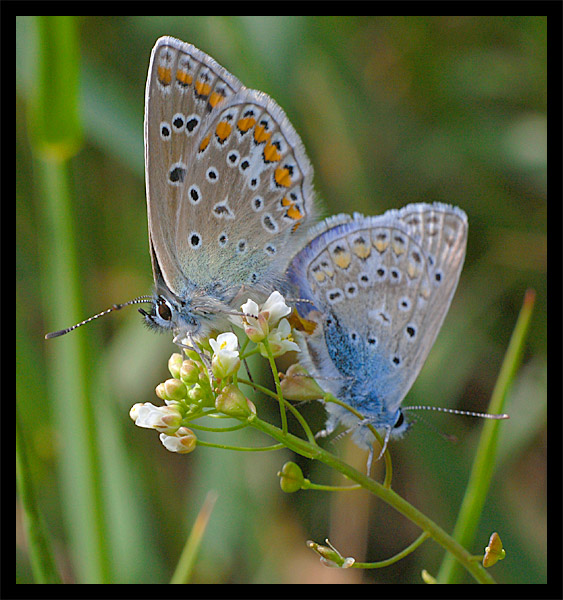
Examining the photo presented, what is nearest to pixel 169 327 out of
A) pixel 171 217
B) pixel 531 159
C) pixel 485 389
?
pixel 171 217

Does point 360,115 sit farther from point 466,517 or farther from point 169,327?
point 466,517

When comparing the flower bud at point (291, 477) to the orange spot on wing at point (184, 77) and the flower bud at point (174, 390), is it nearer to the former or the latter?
the flower bud at point (174, 390)

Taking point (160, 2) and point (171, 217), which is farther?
point (160, 2)

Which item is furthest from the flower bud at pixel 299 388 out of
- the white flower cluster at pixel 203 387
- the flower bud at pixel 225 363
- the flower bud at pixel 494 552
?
the flower bud at pixel 494 552

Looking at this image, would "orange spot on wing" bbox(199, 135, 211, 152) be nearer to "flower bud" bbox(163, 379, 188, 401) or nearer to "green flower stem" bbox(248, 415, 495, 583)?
"flower bud" bbox(163, 379, 188, 401)

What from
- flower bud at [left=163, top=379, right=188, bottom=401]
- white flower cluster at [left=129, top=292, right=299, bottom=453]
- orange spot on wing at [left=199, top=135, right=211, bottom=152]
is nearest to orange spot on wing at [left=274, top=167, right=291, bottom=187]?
orange spot on wing at [left=199, top=135, right=211, bottom=152]

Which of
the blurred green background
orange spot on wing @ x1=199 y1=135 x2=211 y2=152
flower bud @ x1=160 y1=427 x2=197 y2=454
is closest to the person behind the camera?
flower bud @ x1=160 y1=427 x2=197 y2=454
